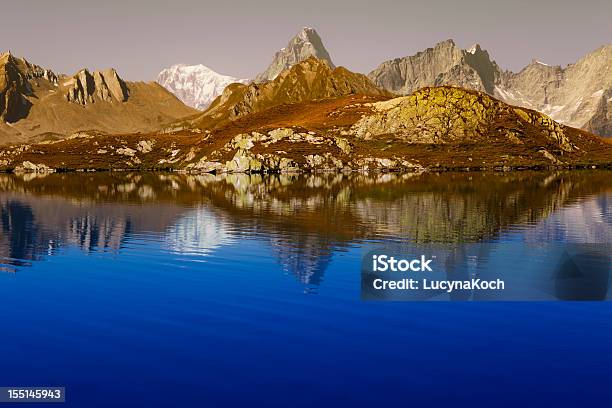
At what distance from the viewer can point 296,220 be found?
87625mm

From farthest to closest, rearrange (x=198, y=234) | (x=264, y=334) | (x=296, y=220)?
1. (x=296, y=220)
2. (x=198, y=234)
3. (x=264, y=334)

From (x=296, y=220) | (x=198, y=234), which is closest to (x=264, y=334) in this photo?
(x=198, y=234)

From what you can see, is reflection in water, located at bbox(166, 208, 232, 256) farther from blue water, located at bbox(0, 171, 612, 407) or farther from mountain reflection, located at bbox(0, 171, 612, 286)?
blue water, located at bbox(0, 171, 612, 407)

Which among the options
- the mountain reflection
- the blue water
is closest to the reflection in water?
the mountain reflection

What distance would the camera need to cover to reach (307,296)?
41594mm

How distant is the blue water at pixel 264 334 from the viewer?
25.3 m

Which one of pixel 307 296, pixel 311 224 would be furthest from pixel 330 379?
pixel 311 224

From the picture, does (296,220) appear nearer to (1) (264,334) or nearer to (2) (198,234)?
(2) (198,234)

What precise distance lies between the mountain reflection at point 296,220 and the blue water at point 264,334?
1240 mm

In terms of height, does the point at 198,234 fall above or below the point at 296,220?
below

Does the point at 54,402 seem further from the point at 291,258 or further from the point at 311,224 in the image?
the point at 311,224

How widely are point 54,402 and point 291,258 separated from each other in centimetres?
3389

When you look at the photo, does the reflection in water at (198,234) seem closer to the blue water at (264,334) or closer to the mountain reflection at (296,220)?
the mountain reflection at (296,220)

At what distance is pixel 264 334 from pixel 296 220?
55.0 m
